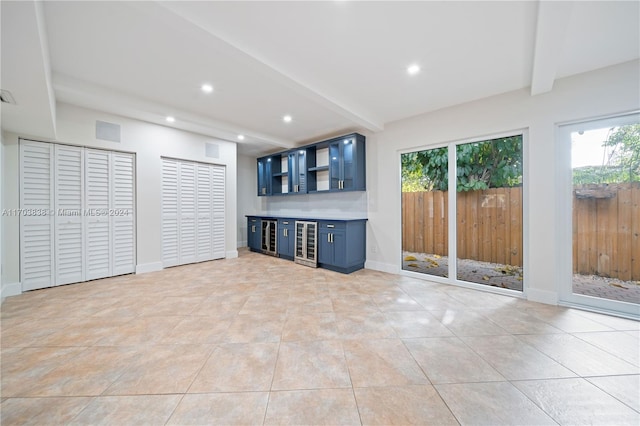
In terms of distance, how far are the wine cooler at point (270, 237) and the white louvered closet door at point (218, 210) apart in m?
0.96

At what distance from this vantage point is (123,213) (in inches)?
160

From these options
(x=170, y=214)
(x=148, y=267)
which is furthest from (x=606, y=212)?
(x=148, y=267)

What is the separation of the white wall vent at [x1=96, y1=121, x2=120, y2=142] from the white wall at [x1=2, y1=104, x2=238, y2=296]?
0.06 meters

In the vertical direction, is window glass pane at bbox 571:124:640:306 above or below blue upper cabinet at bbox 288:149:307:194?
below

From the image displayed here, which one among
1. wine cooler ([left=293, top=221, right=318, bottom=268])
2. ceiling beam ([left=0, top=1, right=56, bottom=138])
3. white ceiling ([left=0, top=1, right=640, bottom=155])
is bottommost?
wine cooler ([left=293, top=221, right=318, bottom=268])

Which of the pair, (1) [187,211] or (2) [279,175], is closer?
(1) [187,211]

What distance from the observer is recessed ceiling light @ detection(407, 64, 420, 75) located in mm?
2629

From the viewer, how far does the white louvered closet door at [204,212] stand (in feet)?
16.3

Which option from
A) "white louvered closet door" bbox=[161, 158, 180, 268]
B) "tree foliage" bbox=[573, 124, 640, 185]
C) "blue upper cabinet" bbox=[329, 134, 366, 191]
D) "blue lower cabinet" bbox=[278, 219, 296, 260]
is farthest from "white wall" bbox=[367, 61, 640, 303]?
"white louvered closet door" bbox=[161, 158, 180, 268]

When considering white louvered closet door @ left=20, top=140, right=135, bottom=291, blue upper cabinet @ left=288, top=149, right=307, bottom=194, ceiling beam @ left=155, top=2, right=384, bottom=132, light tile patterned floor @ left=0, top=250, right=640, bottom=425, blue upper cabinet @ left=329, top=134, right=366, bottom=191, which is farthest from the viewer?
blue upper cabinet @ left=288, top=149, right=307, bottom=194

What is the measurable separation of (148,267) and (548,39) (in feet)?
19.6

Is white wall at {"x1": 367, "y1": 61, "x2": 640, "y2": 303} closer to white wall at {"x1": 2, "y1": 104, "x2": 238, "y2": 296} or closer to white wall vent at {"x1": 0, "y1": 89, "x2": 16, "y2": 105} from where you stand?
white wall at {"x1": 2, "y1": 104, "x2": 238, "y2": 296}

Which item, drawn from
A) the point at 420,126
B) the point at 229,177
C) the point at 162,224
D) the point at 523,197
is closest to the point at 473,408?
the point at 523,197

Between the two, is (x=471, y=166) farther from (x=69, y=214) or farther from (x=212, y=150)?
(x=69, y=214)
